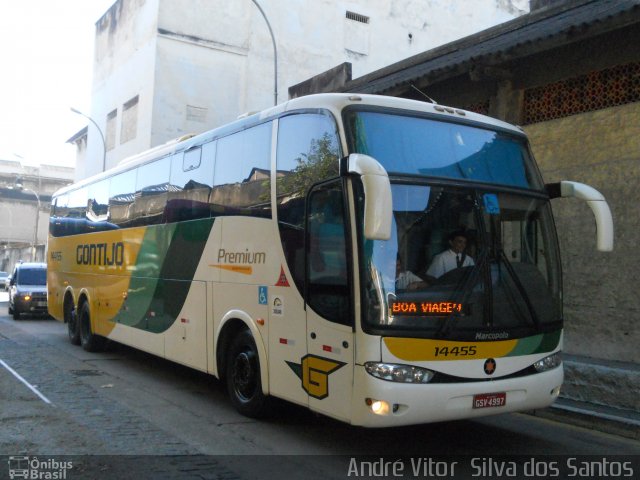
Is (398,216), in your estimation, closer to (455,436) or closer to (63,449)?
(455,436)

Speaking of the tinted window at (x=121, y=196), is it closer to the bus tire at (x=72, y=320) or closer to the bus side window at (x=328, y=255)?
the bus tire at (x=72, y=320)

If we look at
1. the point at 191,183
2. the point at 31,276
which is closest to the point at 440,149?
the point at 191,183

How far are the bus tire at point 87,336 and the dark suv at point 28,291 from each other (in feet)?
Answer: 25.9

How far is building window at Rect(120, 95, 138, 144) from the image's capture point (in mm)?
27922

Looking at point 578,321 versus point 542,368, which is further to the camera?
point 578,321

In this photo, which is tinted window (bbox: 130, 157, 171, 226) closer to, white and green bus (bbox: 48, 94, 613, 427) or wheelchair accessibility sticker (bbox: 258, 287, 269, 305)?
white and green bus (bbox: 48, 94, 613, 427)

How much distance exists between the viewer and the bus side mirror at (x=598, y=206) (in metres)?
6.38

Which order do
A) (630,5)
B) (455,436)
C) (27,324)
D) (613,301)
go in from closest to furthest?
(455,436), (630,5), (613,301), (27,324)

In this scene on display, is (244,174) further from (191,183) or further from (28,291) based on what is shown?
(28,291)

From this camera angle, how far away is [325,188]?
603cm

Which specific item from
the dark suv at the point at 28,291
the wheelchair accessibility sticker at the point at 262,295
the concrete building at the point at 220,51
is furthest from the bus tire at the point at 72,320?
the concrete building at the point at 220,51

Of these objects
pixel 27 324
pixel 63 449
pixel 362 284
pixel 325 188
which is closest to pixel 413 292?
pixel 362 284

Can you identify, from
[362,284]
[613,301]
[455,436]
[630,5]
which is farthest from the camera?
[613,301]

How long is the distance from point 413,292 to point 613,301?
17.8 feet
